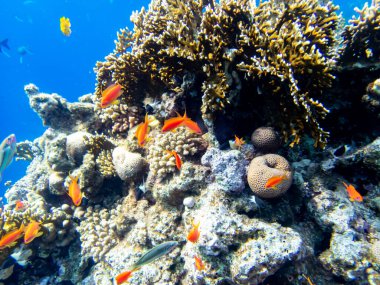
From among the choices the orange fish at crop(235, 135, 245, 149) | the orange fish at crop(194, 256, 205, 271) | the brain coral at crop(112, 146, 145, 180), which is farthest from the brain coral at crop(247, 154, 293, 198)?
the brain coral at crop(112, 146, 145, 180)

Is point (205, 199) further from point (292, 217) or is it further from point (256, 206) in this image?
A: point (292, 217)

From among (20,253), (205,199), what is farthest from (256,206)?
(20,253)

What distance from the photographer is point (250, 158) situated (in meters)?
3.75

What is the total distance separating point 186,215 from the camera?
148 inches

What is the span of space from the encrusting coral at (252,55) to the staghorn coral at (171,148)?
1.43ft

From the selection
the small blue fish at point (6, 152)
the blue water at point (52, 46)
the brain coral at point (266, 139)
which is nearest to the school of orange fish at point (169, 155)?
the brain coral at point (266, 139)

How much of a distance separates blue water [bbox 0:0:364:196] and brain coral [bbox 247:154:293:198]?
6753 centimetres

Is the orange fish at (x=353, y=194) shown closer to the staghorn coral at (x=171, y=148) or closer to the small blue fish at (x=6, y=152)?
the staghorn coral at (x=171, y=148)

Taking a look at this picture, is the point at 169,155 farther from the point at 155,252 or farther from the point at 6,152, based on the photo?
the point at 6,152

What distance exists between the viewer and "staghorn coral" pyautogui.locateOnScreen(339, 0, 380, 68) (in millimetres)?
3605

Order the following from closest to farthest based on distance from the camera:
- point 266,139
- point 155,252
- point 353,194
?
point 155,252
point 353,194
point 266,139

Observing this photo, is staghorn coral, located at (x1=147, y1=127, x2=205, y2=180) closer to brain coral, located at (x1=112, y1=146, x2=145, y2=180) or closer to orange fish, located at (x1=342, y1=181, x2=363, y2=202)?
brain coral, located at (x1=112, y1=146, x2=145, y2=180)

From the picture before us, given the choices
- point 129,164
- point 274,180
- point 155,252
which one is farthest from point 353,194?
point 129,164

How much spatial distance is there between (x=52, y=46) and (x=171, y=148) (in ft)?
263
